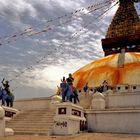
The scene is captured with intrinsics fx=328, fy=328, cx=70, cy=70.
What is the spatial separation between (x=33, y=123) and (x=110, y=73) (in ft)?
48.8

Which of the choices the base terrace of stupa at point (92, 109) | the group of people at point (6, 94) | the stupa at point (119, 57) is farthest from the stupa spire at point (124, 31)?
the group of people at point (6, 94)

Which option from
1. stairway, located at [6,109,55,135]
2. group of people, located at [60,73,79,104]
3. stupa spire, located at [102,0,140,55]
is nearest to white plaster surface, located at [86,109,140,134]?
group of people, located at [60,73,79,104]

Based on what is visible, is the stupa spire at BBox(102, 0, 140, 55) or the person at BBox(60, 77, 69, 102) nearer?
the person at BBox(60, 77, 69, 102)

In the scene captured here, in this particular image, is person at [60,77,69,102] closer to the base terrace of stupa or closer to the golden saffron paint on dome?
the base terrace of stupa

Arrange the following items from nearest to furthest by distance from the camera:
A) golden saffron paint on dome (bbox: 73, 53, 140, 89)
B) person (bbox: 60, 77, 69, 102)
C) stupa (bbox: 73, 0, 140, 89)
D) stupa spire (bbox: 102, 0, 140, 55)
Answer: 1. person (bbox: 60, 77, 69, 102)
2. golden saffron paint on dome (bbox: 73, 53, 140, 89)
3. stupa (bbox: 73, 0, 140, 89)
4. stupa spire (bbox: 102, 0, 140, 55)

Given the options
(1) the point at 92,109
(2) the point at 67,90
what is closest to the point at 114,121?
(1) the point at 92,109

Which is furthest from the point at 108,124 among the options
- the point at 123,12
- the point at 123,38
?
the point at 123,12

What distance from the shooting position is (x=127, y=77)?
31391mm

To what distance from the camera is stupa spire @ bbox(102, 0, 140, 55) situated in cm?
3994

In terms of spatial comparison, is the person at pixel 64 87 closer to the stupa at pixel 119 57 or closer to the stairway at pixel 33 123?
the stairway at pixel 33 123

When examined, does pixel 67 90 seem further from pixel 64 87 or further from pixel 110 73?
pixel 110 73

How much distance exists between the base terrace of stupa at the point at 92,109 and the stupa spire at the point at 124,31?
4.99m

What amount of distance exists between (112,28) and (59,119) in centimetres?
2598

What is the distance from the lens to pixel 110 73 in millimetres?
32469
